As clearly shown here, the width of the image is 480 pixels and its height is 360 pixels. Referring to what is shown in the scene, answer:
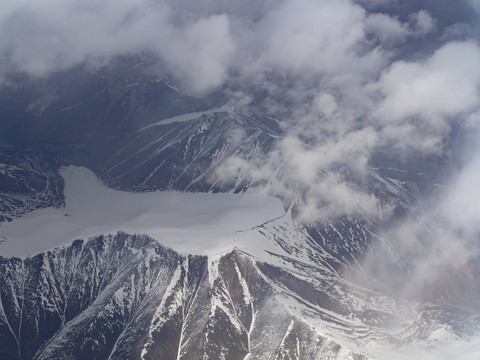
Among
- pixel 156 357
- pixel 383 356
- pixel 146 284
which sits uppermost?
pixel 146 284

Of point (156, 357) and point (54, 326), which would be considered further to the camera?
point (54, 326)

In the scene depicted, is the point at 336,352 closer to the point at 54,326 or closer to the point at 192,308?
the point at 192,308

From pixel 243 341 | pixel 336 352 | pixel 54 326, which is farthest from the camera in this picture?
pixel 54 326

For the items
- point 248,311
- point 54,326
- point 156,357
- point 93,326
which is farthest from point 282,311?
point 54,326

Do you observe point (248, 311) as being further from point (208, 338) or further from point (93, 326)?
point (93, 326)

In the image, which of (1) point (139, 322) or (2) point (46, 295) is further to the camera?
(2) point (46, 295)

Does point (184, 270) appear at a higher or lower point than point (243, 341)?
higher

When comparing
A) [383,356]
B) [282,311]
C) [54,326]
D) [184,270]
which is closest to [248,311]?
[282,311]

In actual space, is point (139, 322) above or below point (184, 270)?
below

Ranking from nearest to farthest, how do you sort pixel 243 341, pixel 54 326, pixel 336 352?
1. pixel 336 352
2. pixel 243 341
3. pixel 54 326
